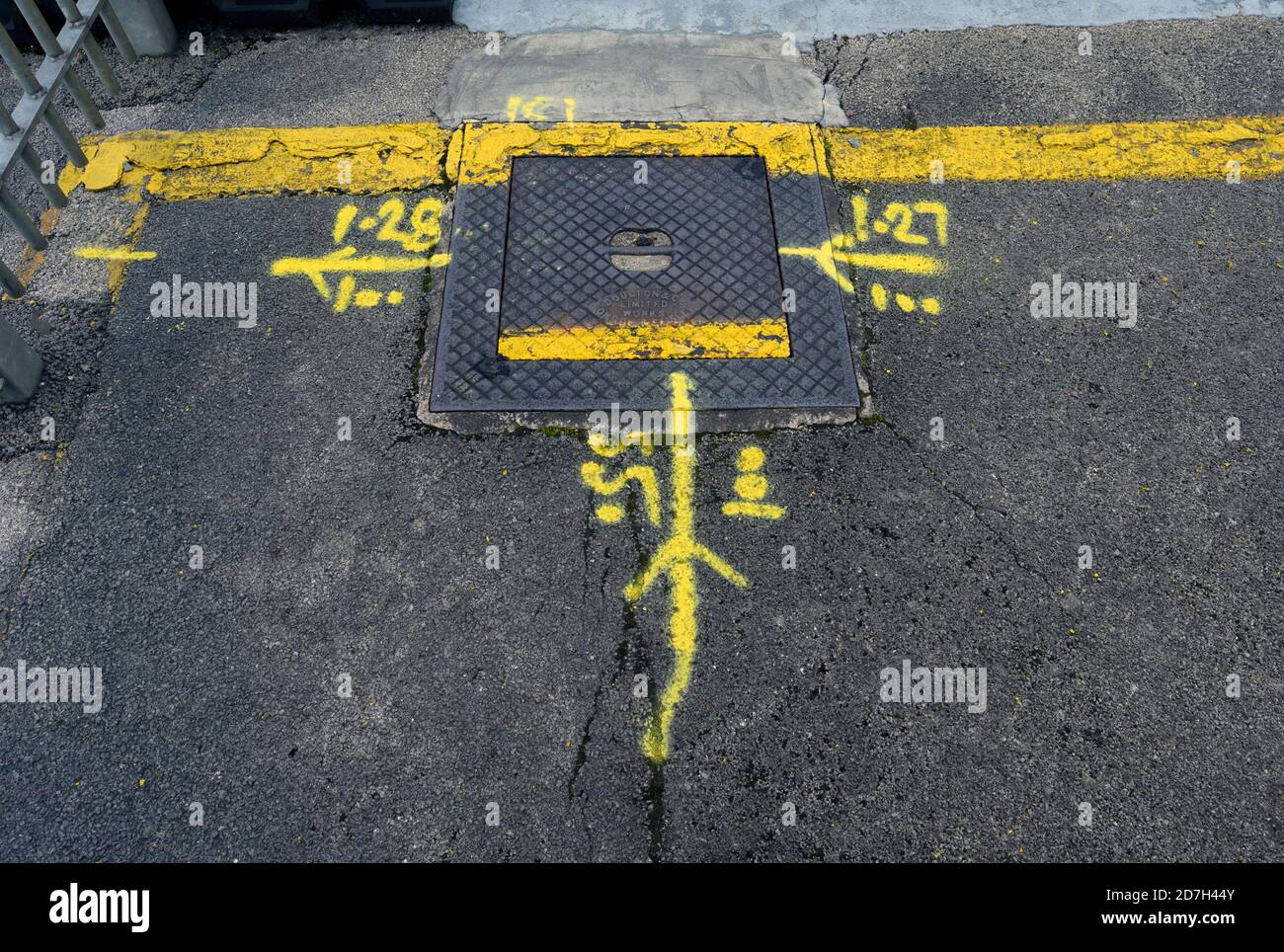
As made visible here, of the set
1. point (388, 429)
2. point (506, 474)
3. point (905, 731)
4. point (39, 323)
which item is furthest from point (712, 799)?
point (39, 323)

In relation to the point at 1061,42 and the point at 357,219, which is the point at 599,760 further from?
the point at 1061,42

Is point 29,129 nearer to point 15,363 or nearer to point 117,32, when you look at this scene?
point 15,363

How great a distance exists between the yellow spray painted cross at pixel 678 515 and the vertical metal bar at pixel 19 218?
2.49 meters

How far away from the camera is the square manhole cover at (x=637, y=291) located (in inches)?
146

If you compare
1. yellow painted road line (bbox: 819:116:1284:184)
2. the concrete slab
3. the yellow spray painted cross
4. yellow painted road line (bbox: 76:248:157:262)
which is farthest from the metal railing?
yellow painted road line (bbox: 819:116:1284:184)

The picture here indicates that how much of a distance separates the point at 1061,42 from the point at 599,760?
189 inches

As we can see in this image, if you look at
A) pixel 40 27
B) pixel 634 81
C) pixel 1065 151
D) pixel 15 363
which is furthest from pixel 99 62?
pixel 1065 151

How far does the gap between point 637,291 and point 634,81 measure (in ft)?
5.26

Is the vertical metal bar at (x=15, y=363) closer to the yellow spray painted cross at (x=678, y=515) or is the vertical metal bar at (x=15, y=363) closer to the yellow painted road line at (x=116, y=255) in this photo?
the yellow painted road line at (x=116, y=255)

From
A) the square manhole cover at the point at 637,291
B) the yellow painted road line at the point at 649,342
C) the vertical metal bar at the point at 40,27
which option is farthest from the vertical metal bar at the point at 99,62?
the yellow painted road line at the point at 649,342

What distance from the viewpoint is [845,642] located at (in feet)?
10.3

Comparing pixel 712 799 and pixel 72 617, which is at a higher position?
pixel 72 617

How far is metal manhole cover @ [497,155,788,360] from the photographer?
3840mm

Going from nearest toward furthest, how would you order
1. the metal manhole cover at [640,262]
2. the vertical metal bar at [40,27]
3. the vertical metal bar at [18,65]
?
the vertical metal bar at [18,65] < the vertical metal bar at [40,27] < the metal manhole cover at [640,262]
